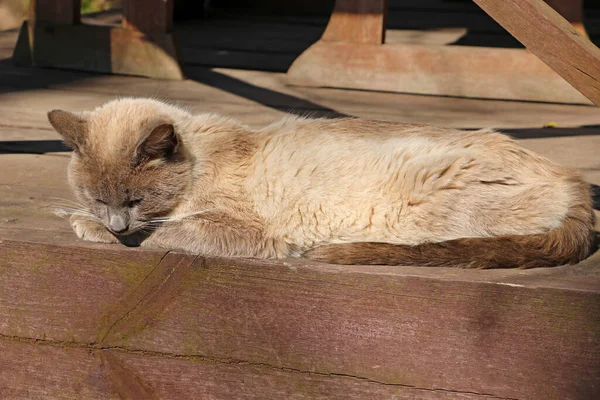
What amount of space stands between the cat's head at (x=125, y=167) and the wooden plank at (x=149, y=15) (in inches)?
104

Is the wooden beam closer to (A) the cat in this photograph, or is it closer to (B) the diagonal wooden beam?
(A) the cat

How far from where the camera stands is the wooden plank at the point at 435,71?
5.24 metres

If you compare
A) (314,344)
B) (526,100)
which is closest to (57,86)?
(526,100)

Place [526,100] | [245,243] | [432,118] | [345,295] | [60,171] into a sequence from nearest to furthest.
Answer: [345,295] → [245,243] → [60,171] → [432,118] → [526,100]

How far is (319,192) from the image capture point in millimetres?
2990

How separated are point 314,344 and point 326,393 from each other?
158 millimetres

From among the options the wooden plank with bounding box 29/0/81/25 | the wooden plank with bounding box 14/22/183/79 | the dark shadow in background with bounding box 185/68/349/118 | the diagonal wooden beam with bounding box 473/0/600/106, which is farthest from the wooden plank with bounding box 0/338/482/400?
the wooden plank with bounding box 29/0/81/25

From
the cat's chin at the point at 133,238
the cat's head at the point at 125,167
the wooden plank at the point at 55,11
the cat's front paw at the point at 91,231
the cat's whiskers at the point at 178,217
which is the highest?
the wooden plank at the point at 55,11

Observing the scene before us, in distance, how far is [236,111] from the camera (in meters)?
4.79

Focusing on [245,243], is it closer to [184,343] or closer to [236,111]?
[184,343]

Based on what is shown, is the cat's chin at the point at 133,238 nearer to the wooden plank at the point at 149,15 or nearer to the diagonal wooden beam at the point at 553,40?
the diagonal wooden beam at the point at 553,40

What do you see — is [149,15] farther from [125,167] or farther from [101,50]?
[125,167]

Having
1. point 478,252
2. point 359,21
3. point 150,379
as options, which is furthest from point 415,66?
point 150,379

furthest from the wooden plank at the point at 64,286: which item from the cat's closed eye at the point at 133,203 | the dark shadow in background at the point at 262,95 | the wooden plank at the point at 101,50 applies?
the wooden plank at the point at 101,50
